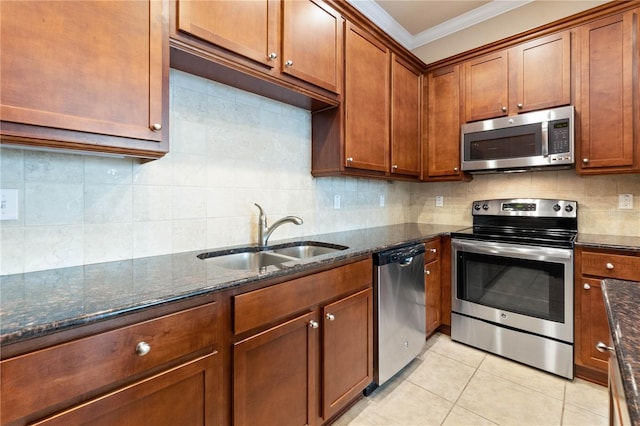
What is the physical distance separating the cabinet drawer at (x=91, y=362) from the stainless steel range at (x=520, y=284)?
2.15 metres

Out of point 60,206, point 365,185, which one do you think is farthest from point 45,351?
point 365,185

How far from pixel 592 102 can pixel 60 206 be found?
3.24 metres

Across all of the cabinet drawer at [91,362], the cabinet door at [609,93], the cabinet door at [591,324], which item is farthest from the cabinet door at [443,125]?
the cabinet drawer at [91,362]

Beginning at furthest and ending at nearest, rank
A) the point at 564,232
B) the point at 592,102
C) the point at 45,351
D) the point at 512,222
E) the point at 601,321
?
1. the point at 512,222
2. the point at 564,232
3. the point at 592,102
4. the point at 601,321
5. the point at 45,351

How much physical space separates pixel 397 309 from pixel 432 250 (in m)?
0.73

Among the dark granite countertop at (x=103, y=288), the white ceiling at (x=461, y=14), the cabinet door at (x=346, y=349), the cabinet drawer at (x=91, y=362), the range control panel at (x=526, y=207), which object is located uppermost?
the white ceiling at (x=461, y=14)

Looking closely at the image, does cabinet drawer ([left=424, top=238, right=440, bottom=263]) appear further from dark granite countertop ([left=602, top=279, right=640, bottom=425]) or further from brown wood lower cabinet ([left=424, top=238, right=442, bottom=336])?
dark granite countertop ([left=602, top=279, right=640, bottom=425])

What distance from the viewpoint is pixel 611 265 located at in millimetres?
1867

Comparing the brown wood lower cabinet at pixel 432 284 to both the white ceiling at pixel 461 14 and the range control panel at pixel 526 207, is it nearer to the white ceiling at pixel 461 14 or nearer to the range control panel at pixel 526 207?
the range control panel at pixel 526 207

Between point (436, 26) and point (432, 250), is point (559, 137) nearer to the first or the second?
point (432, 250)

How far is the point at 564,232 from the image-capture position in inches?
92.7

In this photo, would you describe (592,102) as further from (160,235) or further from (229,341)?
(160,235)

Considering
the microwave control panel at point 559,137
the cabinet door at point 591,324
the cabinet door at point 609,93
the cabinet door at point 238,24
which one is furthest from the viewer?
the microwave control panel at point 559,137

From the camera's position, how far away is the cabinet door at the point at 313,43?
1638 mm
